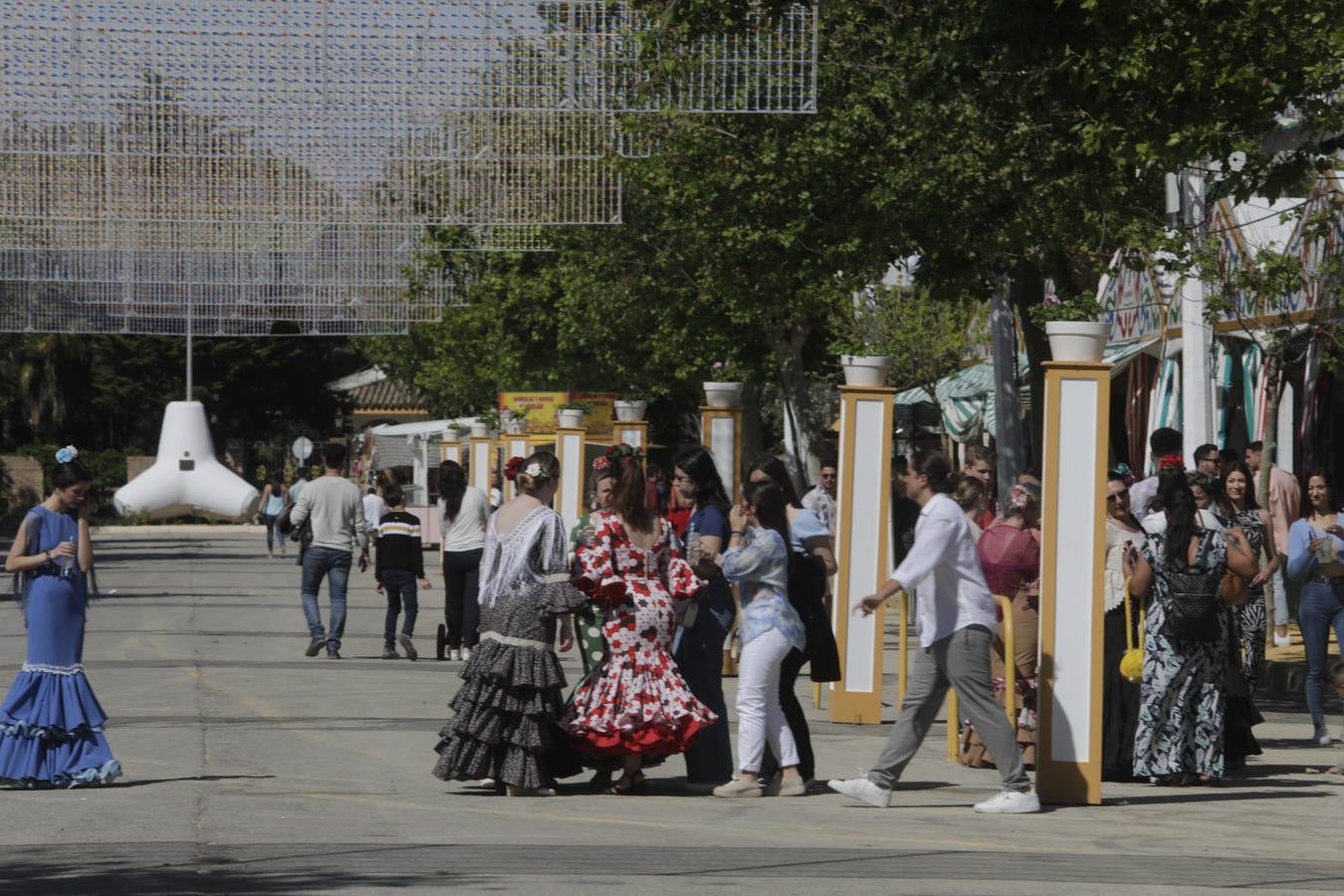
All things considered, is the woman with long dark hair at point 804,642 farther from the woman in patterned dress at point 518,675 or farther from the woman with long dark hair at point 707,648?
the woman in patterned dress at point 518,675

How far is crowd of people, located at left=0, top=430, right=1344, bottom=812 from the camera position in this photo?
34.7 ft

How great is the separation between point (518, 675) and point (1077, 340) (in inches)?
122

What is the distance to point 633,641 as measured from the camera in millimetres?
10969

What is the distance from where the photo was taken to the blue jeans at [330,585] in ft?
63.1

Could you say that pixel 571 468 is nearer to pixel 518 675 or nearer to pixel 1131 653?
pixel 1131 653

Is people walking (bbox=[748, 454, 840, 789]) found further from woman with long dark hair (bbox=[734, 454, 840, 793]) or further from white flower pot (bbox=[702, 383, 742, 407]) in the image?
white flower pot (bbox=[702, 383, 742, 407])

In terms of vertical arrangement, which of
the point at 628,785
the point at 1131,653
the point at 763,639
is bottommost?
the point at 628,785

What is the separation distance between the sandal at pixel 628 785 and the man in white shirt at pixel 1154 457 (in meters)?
3.58

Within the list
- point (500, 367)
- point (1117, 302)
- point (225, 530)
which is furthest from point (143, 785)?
point (225, 530)

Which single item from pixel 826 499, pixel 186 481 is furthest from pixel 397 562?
pixel 186 481

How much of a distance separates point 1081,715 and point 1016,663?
3.08 feet

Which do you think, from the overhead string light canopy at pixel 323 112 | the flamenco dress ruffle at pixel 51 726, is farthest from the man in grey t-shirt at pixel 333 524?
the flamenco dress ruffle at pixel 51 726

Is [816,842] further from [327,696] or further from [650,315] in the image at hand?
[650,315]

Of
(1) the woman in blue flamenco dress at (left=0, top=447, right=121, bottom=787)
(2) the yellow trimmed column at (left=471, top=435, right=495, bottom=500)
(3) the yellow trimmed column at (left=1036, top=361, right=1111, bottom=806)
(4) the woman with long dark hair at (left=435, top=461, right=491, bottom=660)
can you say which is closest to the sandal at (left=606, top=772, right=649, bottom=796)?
(3) the yellow trimmed column at (left=1036, top=361, right=1111, bottom=806)
